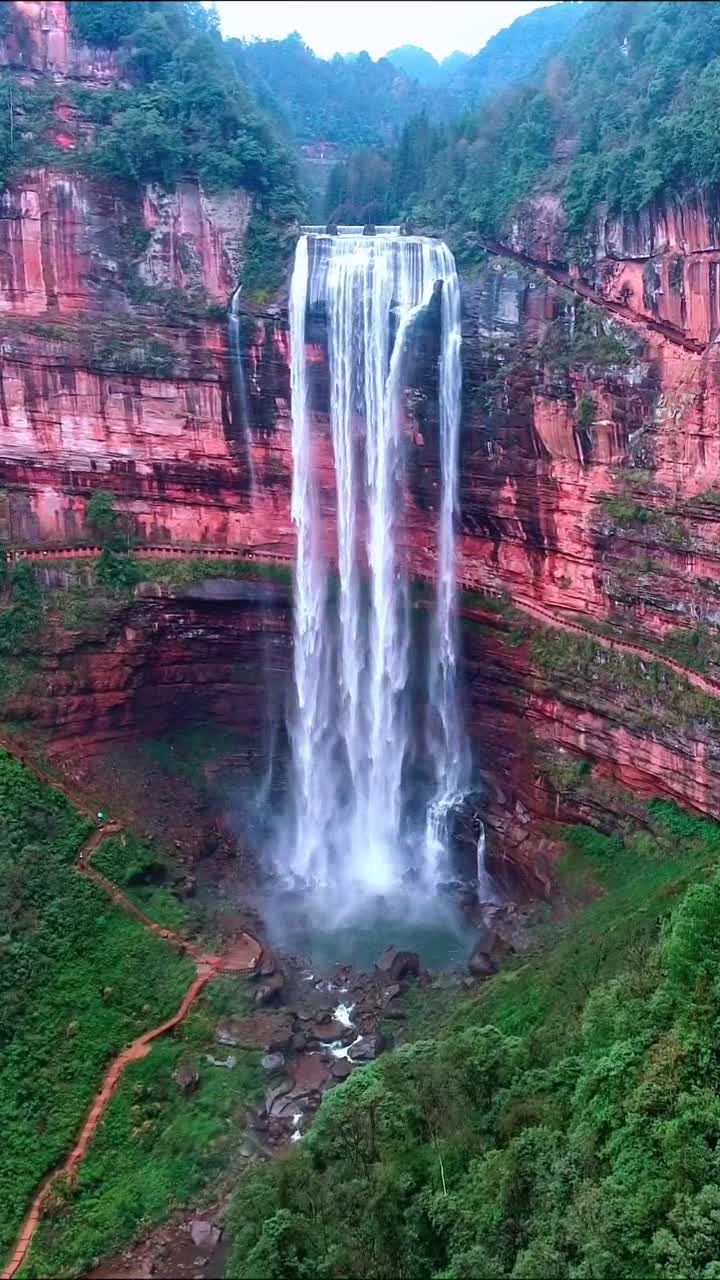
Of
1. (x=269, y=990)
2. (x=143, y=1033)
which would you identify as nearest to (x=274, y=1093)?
(x=269, y=990)

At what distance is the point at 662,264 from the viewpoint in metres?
17.4

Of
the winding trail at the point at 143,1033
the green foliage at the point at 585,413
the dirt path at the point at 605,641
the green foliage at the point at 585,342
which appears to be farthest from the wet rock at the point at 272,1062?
the green foliage at the point at 585,342

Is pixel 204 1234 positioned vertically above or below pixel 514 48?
below

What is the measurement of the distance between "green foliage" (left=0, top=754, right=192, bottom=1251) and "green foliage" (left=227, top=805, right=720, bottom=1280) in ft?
11.5

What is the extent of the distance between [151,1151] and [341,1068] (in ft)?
9.16

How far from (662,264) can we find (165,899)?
13.7 m

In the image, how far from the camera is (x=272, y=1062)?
46.9ft

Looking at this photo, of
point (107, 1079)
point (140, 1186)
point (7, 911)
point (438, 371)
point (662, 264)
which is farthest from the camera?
point (438, 371)

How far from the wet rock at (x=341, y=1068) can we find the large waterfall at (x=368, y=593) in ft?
16.8

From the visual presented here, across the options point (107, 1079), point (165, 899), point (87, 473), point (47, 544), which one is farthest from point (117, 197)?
point (107, 1079)

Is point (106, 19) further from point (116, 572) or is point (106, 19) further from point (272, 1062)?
point (272, 1062)

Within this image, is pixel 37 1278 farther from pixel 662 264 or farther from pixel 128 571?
pixel 662 264

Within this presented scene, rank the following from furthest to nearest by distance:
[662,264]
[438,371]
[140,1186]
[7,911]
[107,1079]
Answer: [438,371] → [662,264] → [7,911] → [107,1079] → [140,1186]

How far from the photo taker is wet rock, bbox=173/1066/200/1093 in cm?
1370
